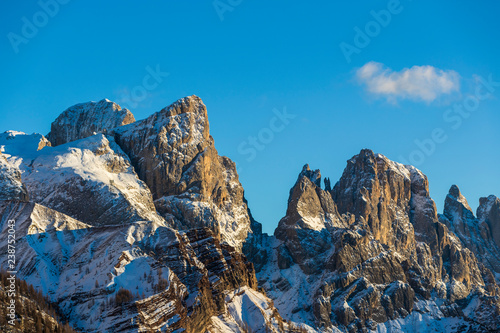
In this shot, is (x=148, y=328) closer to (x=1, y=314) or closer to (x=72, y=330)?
(x=72, y=330)

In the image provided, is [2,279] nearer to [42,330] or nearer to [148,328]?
[42,330]

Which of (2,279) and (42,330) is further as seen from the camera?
(2,279)

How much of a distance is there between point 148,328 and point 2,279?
36.9 meters

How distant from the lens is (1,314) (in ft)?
572

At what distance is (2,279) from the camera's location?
19712 centimetres

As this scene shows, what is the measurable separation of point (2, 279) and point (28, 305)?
10488 millimetres

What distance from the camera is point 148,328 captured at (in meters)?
198

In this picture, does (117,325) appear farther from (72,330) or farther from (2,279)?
(2,279)

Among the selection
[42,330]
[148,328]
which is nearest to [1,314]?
[42,330]

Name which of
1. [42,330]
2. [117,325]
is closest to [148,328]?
[117,325]

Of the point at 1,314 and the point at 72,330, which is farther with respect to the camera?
the point at 72,330

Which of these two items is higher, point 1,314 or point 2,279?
point 2,279

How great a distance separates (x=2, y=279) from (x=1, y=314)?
24209 millimetres

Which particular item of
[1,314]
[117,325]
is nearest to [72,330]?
[117,325]
